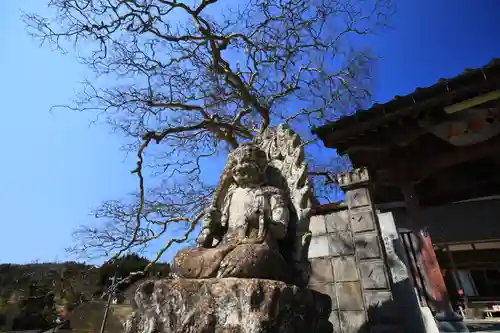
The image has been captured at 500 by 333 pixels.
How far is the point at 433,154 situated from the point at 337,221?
2120mm

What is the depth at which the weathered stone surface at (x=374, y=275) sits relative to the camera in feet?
12.1

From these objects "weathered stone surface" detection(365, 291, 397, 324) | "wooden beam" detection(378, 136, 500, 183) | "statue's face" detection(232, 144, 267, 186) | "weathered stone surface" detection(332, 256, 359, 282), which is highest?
"wooden beam" detection(378, 136, 500, 183)

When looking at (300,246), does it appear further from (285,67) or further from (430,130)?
(285,67)

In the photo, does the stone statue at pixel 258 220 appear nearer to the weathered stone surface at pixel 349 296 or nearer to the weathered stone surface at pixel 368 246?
the weathered stone surface at pixel 368 246

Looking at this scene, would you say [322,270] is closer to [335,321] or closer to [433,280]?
[335,321]

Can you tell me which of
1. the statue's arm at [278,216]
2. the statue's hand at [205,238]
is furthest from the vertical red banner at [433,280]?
the statue's hand at [205,238]

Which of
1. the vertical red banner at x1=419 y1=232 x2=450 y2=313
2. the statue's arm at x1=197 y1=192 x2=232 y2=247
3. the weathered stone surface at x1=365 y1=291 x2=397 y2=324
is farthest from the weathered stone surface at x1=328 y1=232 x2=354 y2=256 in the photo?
the statue's arm at x1=197 y1=192 x2=232 y2=247

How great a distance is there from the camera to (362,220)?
414 centimetres

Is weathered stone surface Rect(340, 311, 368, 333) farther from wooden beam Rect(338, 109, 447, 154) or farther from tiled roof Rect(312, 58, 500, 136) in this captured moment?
tiled roof Rect(312, 58, 500, 136)

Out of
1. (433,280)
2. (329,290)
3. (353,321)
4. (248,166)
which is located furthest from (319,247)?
(248,166)

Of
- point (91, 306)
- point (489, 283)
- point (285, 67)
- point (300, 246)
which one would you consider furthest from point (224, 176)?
point (489, 283)

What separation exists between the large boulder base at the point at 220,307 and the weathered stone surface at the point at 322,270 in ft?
7.61

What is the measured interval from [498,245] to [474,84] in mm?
6962

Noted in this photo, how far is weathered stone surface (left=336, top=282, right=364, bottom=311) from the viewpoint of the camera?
4008 mm
